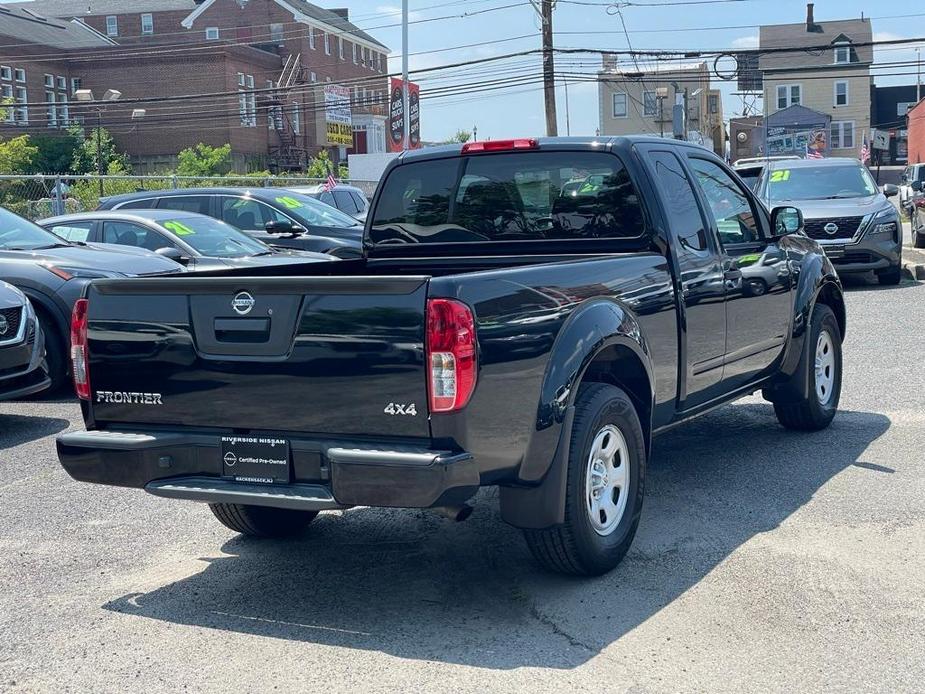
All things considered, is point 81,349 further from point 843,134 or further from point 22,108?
point 843,134

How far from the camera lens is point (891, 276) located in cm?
1700

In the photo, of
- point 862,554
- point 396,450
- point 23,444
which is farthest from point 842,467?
point 23,444

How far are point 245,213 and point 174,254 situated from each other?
5226 millimetres

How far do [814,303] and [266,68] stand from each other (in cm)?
6763

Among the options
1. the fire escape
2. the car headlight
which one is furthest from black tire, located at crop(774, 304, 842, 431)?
the fire escape

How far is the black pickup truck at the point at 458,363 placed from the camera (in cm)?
433

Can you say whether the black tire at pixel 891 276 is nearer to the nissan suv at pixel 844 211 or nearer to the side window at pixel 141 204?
the nissan suv at pixel 844 211

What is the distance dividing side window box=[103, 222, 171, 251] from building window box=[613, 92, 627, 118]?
65.3 meters

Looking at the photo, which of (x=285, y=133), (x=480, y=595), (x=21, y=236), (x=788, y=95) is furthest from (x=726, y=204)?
(x=788, y=95)

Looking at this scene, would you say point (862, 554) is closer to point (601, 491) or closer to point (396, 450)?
point (601, 491)

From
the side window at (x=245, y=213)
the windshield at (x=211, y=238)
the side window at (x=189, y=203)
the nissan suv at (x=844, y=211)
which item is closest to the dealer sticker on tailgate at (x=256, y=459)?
the windshield at (x=211, y=238)

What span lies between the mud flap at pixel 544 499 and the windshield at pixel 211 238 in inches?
306

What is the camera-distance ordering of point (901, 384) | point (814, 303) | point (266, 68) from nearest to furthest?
point (814, 303) → point (901, 384) → point (266, 68)

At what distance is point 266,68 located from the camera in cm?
7181
